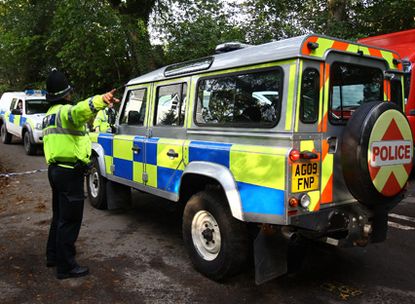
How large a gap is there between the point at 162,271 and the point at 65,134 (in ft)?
5.20

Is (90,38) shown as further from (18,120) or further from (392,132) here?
A: (392,132)

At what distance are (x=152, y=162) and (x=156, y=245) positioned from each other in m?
0.96

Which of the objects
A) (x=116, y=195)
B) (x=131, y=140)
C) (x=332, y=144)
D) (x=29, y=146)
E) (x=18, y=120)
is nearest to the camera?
(x=332, y=144)

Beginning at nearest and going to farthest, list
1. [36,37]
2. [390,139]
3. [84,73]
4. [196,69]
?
[390,139] < [196,69] < [84,73] < [36,37]

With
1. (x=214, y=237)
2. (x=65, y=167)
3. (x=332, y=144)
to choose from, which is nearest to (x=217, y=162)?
(x=214, y=237)

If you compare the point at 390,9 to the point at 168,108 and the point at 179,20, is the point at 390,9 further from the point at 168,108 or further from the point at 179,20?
the point at 168,108

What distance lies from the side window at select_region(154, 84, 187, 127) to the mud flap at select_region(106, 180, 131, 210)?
5.10ft

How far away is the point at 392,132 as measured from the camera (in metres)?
3.18

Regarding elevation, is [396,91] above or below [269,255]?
above

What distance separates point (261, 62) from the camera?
3.19 metres

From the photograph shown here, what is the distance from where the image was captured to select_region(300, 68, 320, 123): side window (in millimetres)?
2975

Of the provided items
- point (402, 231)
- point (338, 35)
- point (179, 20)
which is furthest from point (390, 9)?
point (402, 231)

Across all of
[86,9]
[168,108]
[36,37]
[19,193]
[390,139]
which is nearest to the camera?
[390,139]

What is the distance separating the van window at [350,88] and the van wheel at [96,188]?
11.8ft
